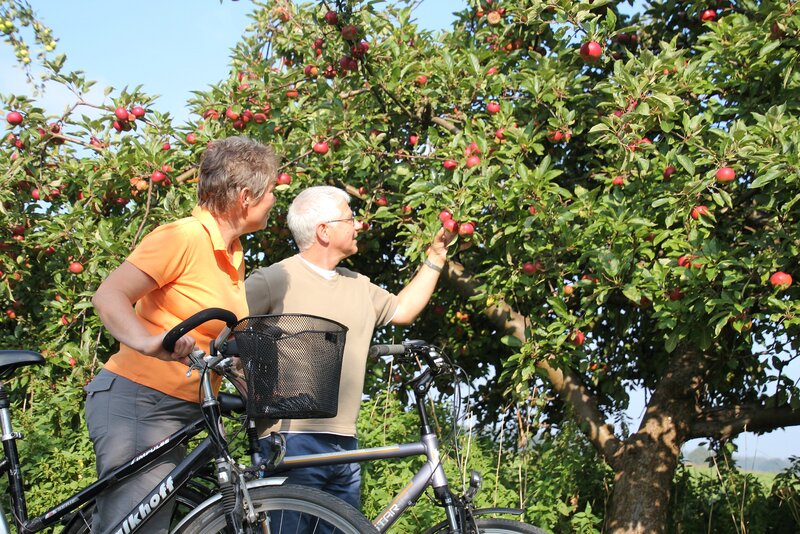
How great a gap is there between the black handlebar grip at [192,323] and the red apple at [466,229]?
1.88 m

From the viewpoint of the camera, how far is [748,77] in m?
4.21

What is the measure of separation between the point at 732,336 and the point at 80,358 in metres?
3.26

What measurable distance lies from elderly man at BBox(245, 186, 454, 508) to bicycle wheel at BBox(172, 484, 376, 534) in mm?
483

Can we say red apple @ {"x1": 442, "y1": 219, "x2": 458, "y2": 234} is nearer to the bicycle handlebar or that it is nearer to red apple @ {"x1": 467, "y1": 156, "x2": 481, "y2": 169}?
red apple @ {"x1": 467, "y1": 156, "x2": 481, "y2": 169}

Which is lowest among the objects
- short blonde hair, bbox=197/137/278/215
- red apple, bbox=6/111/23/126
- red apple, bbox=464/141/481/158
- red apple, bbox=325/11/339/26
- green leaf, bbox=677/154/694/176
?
short blonde hair, bbox=197/137/278/215

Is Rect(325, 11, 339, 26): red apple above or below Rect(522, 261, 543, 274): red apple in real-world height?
above

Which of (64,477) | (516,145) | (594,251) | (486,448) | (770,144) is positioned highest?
(516,145)

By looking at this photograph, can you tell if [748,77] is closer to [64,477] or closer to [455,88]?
[455,88]

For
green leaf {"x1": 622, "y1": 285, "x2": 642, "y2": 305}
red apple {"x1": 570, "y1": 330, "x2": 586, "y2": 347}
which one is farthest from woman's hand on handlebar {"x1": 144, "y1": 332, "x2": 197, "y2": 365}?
red apple {"x1": 570, "y1": 330, "x2": 586, "y2": 347}

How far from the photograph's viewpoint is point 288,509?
7.15ft

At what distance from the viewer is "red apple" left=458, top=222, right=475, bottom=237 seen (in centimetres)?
398

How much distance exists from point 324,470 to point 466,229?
1.58 meters

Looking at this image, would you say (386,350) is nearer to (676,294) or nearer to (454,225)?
(454,225)

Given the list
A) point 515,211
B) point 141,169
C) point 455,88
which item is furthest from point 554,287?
point 141,169
